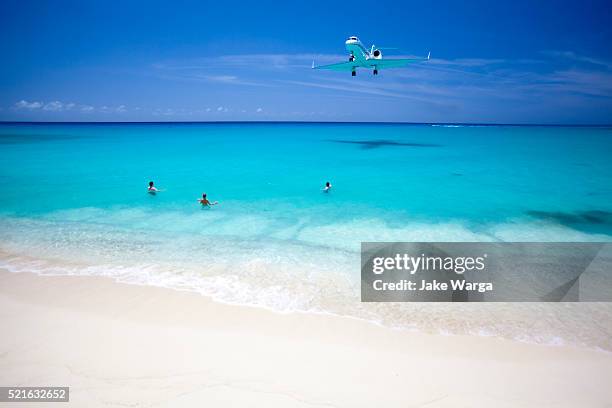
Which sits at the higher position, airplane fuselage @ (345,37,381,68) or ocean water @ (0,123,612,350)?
airplane fuselage @ (345,37,381,68)

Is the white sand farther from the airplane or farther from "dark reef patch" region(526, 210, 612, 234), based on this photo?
the airplane

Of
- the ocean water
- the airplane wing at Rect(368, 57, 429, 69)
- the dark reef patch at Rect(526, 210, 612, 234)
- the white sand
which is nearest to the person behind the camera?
the white sand

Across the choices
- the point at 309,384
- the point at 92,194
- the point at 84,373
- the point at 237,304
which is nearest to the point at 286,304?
the point at 237,304

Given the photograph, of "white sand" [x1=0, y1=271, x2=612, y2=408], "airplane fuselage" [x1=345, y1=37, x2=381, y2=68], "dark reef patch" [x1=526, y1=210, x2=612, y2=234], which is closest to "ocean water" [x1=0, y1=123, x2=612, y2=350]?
"dark reef patch" [x1=526, y1=210, x2=612, y2=234]

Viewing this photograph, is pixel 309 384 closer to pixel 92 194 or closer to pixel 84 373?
pixel 84 373

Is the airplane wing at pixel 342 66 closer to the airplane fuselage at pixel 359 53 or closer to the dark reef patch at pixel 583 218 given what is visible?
the airplane fuselage at pixel 359 53

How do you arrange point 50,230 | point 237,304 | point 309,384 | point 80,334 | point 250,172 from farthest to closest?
point 250,172 → point 50,230 → point 237,304 → point 80,334 → point 309,384

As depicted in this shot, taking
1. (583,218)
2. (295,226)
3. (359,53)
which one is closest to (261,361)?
(295,226)

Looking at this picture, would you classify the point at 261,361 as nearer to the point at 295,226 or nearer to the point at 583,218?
the point at 295,226
